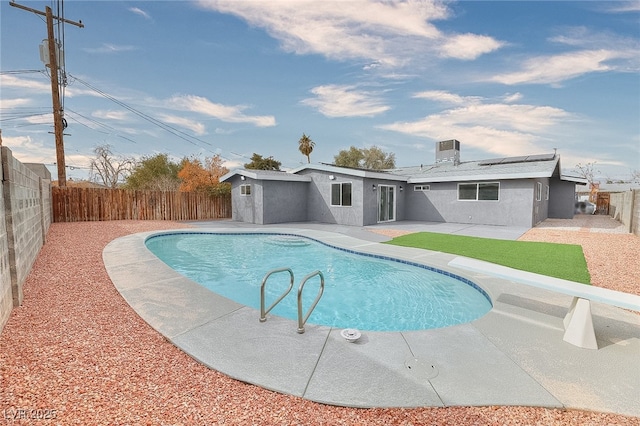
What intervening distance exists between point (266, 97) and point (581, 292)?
883 inches

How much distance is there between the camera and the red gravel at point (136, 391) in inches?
84.0

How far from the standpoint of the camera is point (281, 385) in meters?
2.49

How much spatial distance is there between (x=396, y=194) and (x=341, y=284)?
11439 mm

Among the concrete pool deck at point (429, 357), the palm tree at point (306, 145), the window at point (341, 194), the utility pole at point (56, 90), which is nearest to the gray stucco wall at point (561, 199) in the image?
the window at point (341, 194)

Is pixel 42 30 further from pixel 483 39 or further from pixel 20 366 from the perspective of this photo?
pixel 483 39

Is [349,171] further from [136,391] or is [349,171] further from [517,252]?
[136,391]

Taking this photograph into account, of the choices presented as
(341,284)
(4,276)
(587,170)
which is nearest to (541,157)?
(341,284)

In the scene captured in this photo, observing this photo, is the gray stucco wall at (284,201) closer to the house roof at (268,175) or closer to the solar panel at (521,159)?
the house roof at (268,175)

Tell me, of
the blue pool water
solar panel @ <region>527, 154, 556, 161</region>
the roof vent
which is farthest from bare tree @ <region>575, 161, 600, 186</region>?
the blue pool water

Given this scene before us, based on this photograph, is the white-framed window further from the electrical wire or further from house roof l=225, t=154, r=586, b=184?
the electrical wire

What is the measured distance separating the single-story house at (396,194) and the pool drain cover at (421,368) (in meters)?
11.7

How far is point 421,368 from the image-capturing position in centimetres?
277

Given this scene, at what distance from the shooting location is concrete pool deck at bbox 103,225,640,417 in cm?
240

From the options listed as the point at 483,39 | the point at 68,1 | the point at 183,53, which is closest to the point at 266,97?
the point at 183,53
